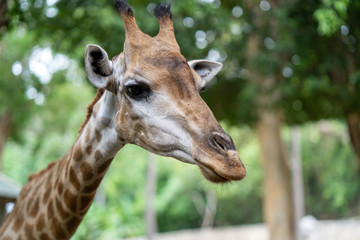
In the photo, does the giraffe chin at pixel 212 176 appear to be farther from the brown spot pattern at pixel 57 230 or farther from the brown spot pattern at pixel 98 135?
the brown spot pattern at pixel 57 230

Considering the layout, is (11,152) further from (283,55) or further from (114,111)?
(114,111)

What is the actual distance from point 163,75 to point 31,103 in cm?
1516

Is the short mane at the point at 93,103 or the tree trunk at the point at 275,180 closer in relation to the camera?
the short mane at the point at 93,103

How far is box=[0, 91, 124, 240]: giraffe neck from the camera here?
312 centimetres

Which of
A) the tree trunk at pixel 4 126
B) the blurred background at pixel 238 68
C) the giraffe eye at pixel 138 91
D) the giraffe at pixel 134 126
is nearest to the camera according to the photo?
the giraffe at pixel 134 126

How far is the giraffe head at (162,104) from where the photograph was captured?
247 cm

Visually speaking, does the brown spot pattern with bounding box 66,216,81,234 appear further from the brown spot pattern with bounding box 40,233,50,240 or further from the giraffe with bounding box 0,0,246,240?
the brown spot pattern with bounding box 40,233,50,240

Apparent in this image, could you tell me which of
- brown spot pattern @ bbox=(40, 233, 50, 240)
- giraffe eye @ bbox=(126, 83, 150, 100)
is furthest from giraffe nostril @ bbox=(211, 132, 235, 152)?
brown spot pattern @ bbox=(40, 233, 50, 240)

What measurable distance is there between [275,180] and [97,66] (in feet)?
36.9

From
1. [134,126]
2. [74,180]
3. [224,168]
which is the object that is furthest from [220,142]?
[74,180]

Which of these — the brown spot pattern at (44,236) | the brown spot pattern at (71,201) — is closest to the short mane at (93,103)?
the brown spot pattern at (71,201)

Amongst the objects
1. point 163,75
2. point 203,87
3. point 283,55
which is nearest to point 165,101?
point 163,75

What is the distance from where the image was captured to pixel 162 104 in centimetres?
269

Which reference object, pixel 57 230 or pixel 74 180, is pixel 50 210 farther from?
pixel 74 180
